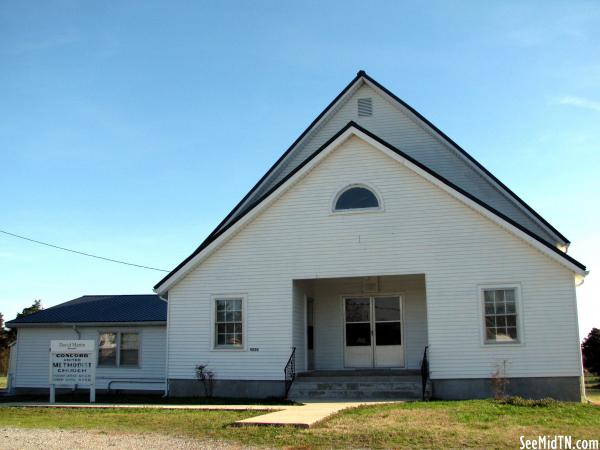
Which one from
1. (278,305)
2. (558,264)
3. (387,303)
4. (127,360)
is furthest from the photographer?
(127,360)

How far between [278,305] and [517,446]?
34.9 feet

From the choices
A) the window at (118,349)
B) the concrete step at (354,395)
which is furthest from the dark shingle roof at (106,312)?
the concrete step at (354,395)

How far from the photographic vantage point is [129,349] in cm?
2462

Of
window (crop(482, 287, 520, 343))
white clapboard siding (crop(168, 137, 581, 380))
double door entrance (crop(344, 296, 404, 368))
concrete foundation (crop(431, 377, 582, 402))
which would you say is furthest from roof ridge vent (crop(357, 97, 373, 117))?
Result: concrete foundation (crop(431, 377, 582, 402))

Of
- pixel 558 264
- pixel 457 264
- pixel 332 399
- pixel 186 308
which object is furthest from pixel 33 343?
pixel 558 264

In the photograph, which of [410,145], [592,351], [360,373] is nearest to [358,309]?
[360,373]

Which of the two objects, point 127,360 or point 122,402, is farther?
point 127,360

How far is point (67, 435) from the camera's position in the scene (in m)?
12.5

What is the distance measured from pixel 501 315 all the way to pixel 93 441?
11107 millimetres

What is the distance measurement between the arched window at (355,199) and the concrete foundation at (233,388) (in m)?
5.32

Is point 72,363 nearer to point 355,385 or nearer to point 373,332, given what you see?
point 355,385

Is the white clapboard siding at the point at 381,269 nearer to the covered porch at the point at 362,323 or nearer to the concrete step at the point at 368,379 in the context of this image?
the concrete step at the point at 368,379

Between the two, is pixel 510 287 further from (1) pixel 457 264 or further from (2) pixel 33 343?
(2) pixel 33 343

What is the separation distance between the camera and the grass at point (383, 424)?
35.6 ft
